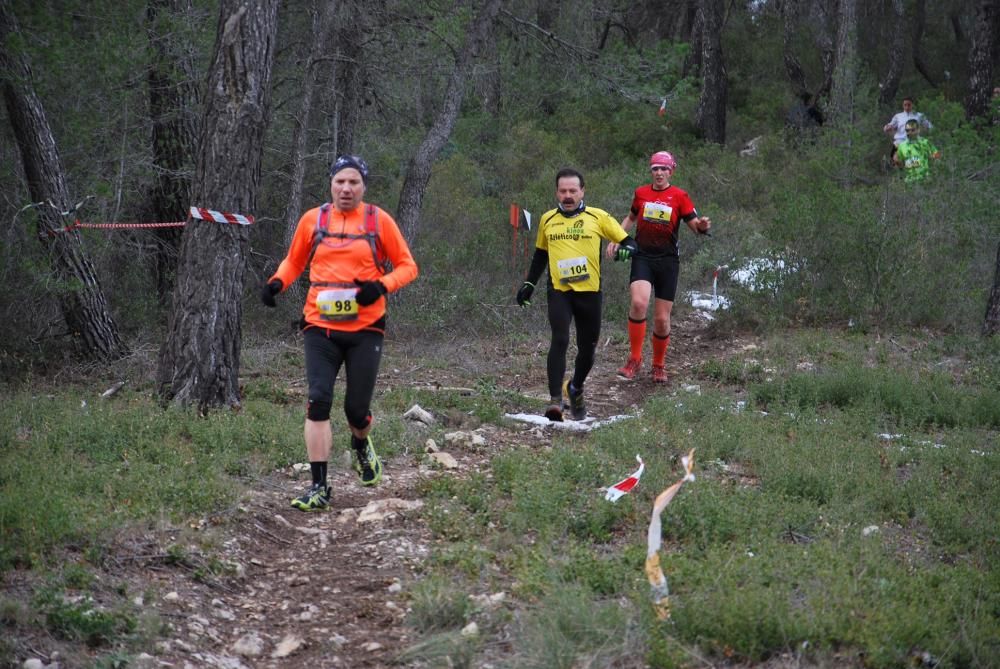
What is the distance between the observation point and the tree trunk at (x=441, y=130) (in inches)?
559

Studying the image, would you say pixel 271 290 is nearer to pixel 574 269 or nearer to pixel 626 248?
pixel 574 269

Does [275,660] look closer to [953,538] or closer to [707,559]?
[707,559]

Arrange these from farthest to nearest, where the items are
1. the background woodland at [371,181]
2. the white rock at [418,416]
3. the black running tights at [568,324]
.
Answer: the black running tights at [568,324] → the white rock at [418,416] → the background woodland at [371,181]

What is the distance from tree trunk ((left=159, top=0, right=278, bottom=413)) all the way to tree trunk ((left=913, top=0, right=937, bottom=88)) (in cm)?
2355

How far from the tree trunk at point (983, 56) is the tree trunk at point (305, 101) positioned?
46.8 ft

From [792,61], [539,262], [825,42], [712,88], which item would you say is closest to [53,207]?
[539,262]

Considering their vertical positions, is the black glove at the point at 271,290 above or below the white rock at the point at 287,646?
above

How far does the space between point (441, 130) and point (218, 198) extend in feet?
21.0

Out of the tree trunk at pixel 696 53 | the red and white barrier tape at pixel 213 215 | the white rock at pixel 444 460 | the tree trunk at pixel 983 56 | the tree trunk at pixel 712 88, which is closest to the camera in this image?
the white rock at pixel 444 460

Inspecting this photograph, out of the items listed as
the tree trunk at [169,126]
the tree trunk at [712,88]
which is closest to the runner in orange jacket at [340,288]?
the tree trunk at [169,126]

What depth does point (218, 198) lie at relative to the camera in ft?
27.3

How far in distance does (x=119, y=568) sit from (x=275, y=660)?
1017mm

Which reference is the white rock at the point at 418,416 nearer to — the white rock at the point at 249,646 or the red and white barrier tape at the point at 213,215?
the red and white barrier tape at the point at 213,215

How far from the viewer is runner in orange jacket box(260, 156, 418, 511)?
640 cm
